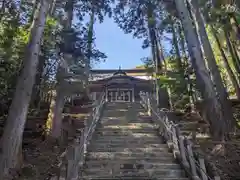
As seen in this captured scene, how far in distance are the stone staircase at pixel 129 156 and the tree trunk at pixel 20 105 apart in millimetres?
1688

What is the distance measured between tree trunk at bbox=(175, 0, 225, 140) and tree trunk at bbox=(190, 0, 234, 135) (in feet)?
0.87

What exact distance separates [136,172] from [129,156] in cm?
92

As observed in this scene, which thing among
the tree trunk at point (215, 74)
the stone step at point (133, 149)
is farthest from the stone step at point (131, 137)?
the tree trunk at point (215, 74)

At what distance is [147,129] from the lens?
9195 mm

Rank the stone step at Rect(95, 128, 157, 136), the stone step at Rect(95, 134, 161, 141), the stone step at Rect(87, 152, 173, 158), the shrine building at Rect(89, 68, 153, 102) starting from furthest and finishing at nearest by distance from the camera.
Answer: the shrine building at Rect(89, 68, 153, 102) → the stone step at Rect(95, 128, 157, 136) → the stone step at Rect(95, 134, 161, 141) → the stone step at Rect(87, 152, 173, 158)

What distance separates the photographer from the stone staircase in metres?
5.68

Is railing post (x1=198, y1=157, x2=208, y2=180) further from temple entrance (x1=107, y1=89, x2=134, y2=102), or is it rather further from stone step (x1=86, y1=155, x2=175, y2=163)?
temple entrance (x1=107, y1=89, x2=134, y2=102)

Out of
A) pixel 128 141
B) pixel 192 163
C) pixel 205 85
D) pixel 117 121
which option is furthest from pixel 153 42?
pixel 192 163

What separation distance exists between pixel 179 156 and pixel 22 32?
22.1ft

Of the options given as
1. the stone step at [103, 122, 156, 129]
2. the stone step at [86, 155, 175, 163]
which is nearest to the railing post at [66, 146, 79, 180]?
the stone step at [86, 155, 175, 163]

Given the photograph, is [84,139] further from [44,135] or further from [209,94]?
[209,94]

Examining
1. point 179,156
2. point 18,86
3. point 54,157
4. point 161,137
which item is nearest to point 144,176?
point 179,156

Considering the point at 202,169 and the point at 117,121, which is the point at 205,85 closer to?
the point at 202,169

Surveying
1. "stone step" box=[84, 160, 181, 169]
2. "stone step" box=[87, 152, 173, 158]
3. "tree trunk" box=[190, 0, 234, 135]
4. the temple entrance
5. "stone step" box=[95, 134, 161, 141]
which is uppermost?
the temple entrance
